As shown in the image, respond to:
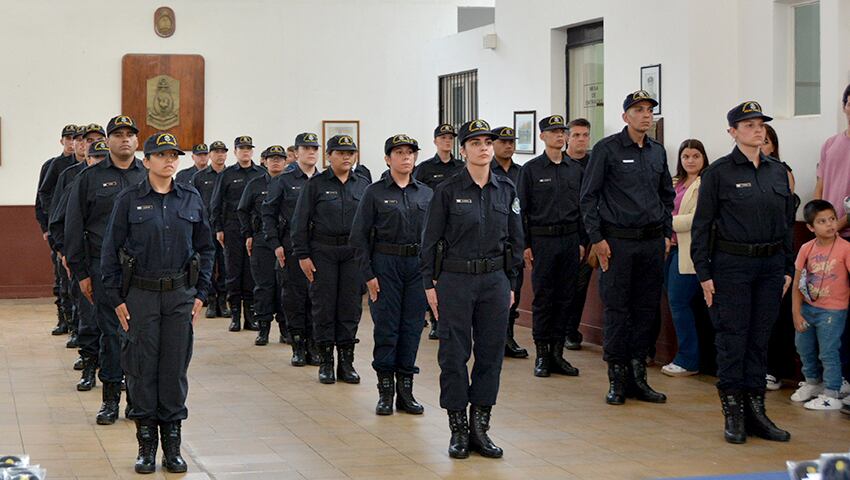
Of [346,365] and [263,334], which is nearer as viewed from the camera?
[346,365]

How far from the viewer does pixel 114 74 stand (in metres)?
16.0

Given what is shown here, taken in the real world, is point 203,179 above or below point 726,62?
below

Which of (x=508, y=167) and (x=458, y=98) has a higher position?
(x=458, y=98)

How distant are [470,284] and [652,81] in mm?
4272

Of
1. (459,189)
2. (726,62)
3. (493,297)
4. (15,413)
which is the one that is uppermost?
(726,62)

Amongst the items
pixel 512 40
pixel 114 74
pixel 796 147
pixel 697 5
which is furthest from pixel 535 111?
pixel 114 74

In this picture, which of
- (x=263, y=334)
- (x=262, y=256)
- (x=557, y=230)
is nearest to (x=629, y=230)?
(x=557, y=230)

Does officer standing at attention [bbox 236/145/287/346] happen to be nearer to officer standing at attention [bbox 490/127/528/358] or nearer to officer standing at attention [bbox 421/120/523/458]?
officer standing at attention [bbox 490/127/528/358]

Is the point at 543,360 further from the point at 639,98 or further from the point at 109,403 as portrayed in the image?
the point at 109,403

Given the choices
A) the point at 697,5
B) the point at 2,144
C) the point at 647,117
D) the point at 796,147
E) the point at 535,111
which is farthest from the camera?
the point at 2,144

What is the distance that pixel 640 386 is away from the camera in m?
8.55

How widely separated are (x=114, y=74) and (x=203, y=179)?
280 centimetres

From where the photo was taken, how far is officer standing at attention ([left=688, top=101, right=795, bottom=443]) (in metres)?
7.22

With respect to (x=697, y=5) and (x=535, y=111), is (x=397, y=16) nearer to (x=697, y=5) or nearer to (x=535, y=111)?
(x=535, y=111)
